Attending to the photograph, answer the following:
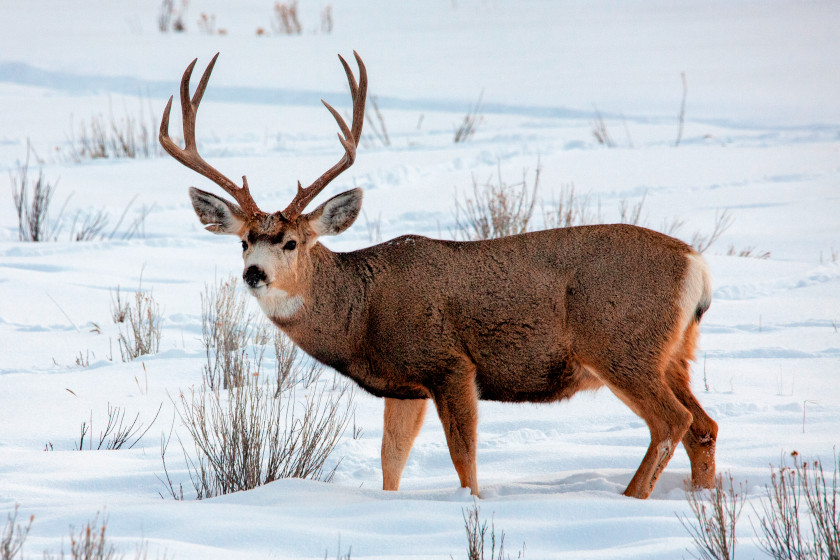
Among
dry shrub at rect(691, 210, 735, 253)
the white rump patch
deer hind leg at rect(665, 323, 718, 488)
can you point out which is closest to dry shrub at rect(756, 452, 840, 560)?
deer hind leg at rect(665, 323, 718, 488)

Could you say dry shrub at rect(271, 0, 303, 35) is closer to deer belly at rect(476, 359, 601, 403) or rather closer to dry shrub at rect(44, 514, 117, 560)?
deer belly at rect(476, 359, 601, 403)

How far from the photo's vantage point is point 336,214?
5992mm

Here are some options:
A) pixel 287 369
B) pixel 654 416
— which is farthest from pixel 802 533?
pixel 287 369

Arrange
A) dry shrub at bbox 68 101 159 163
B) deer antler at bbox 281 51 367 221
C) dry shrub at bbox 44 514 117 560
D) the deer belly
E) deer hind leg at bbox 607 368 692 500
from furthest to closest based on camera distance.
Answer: dry shrub at bbox 68 101 159 163 < deer antler at bbox 281 51 367 221 < the deer belly < deer hind leg at bbox 607 368 692 500 < dry shrub at bbox 44 514 117 560

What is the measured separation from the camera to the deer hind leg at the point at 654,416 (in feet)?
17.8

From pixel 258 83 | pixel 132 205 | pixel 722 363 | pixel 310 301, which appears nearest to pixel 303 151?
pixel 132 205

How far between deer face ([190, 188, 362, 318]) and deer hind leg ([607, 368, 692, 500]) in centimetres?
187

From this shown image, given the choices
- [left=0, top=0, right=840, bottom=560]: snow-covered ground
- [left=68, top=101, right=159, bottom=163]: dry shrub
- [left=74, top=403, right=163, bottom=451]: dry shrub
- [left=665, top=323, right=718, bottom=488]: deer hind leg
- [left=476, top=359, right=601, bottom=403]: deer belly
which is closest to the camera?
[left=0, top=0, right=840, bottom=560]: snow-covered ground

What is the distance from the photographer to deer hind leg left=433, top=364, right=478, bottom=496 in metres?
5.48

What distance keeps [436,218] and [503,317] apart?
7908 mm

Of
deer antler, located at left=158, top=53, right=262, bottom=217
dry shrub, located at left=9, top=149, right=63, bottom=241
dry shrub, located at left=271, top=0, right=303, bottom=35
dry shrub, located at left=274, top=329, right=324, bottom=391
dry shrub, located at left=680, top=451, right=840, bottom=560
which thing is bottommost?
dry shrub, located at left=274, top=329, right=324, bottom=391

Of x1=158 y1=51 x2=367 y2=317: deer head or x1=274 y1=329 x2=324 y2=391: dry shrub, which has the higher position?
x1=158 y1=51 x2=367 y2=317: deer head

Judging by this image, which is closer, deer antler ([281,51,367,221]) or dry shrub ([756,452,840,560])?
dry shrub ([756,452,840,560])

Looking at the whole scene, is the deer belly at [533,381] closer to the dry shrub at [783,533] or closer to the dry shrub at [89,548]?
the dry shrub at [783,533]
